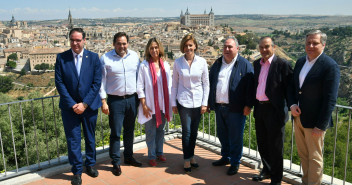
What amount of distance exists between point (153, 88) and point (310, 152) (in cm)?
182

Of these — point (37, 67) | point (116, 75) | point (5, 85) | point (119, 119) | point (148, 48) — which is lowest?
point (5, 85)

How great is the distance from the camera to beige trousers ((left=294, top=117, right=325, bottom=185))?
272cm

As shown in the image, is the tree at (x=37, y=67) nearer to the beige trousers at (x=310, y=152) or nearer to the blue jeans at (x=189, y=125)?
the blue jeans at (x=189, y=125)

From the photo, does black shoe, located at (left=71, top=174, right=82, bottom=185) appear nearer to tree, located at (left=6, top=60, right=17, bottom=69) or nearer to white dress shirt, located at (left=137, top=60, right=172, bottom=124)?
white dress shirt, located at (left=137, top=60, right=172, bottom=124)

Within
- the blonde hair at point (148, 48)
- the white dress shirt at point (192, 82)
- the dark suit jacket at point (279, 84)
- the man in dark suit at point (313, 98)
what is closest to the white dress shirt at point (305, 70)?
the man in dark suit at point (313, 98)

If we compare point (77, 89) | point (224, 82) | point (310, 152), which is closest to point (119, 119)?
point (77, 89)

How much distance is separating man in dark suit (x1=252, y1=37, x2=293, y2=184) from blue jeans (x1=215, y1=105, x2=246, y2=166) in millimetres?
238

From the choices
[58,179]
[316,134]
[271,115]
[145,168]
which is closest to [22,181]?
[58,179]

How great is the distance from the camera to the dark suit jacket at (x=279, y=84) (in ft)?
9.51

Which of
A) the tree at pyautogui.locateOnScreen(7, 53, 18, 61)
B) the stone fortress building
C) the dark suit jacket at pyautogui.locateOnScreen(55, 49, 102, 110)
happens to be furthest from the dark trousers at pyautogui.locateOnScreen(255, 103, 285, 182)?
the stone fortress building

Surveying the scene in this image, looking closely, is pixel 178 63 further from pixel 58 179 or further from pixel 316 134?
pixel 58 179

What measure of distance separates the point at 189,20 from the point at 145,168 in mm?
135975

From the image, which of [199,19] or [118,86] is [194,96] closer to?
[118,86]

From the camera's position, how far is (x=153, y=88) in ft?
11.5
